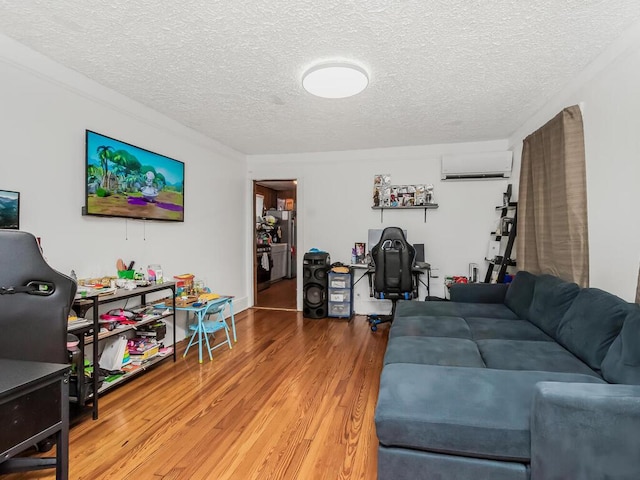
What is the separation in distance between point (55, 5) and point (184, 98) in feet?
4.21

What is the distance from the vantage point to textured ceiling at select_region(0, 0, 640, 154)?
73.0 inches

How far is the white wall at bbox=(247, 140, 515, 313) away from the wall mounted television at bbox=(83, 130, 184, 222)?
76.1 inches

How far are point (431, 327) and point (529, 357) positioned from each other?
0.74m

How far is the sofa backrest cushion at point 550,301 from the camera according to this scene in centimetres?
237

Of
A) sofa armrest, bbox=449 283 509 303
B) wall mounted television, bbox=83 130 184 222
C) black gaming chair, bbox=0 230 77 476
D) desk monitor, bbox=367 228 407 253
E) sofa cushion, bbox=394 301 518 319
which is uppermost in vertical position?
wall mounted television, bbox=83 130 184 222

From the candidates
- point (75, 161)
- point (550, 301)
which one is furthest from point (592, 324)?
point (75, 161)

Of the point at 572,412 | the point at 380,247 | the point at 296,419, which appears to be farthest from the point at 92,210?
the point at 572,412

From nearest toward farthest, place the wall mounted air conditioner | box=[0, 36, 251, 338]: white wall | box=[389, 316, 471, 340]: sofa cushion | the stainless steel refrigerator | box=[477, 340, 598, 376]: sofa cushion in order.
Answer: box=[477, 340, 598, 376]: sofa cushion
box=[0, 36, 251, 338]: white wall
box=[389, 316, 471, 340]: sofa cushion
the wall mounted air conditioner
the stainless steel refrigerator

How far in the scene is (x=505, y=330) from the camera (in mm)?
2527

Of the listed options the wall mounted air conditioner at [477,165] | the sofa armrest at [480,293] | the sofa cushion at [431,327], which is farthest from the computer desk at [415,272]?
the sofa cushion at [431,327]

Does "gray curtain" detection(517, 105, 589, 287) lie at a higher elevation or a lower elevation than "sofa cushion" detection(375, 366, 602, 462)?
higher

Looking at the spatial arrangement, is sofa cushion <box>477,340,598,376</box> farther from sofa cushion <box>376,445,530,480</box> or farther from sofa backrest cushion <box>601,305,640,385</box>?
sofa cushion <box>376,445,530,480</box>

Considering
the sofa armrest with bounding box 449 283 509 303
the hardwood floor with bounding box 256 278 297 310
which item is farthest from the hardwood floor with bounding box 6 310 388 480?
the hardwood floor with bounding box 256 278 297 310

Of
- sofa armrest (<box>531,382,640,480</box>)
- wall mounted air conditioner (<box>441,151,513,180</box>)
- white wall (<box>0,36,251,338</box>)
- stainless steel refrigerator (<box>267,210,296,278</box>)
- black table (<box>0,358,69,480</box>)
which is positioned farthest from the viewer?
stainless steel refrigerator (<box>267,210,296,278</box>)
